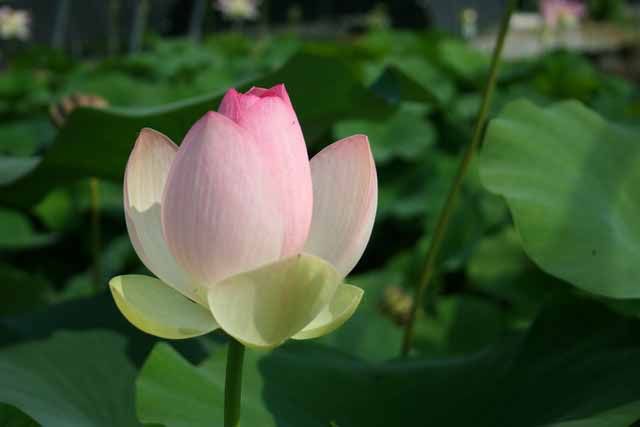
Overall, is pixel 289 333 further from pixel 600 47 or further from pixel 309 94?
pixel 600 47

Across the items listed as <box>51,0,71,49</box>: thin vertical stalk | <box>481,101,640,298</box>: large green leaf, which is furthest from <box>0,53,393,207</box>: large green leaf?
<box>51,0,71,49</box>: thin vertical stalk

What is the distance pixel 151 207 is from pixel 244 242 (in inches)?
3.0

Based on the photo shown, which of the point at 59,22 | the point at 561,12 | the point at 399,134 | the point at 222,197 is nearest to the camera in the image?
the point at 222,197

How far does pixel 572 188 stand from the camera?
28.0 inches

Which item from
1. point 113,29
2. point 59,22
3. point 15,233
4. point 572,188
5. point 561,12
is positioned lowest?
point 59,22

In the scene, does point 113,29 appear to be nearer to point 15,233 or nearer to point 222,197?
point 15,233

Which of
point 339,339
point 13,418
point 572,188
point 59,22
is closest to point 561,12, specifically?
point 339,339

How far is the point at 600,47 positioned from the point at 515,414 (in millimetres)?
7954

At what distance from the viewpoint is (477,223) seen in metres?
1.55

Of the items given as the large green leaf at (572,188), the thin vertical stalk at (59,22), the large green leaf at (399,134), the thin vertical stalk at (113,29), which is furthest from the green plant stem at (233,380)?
the thin vertical stalk at (59,22)

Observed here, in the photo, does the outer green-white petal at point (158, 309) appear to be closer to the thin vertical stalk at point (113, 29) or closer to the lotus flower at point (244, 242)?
the lotus flower at point (244, 242)

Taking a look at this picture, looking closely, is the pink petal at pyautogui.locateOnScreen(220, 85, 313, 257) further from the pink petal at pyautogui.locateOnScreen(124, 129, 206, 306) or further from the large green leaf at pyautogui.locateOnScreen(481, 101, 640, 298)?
the large green leaf at pyautogui.locateOnScreen(481, 101, 640, 298)

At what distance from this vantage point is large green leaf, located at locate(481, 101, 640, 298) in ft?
2.09

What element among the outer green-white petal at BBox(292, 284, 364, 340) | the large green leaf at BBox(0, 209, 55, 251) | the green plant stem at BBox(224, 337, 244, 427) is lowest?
the large green leaf at BBox(0, 209, 55, 251)
